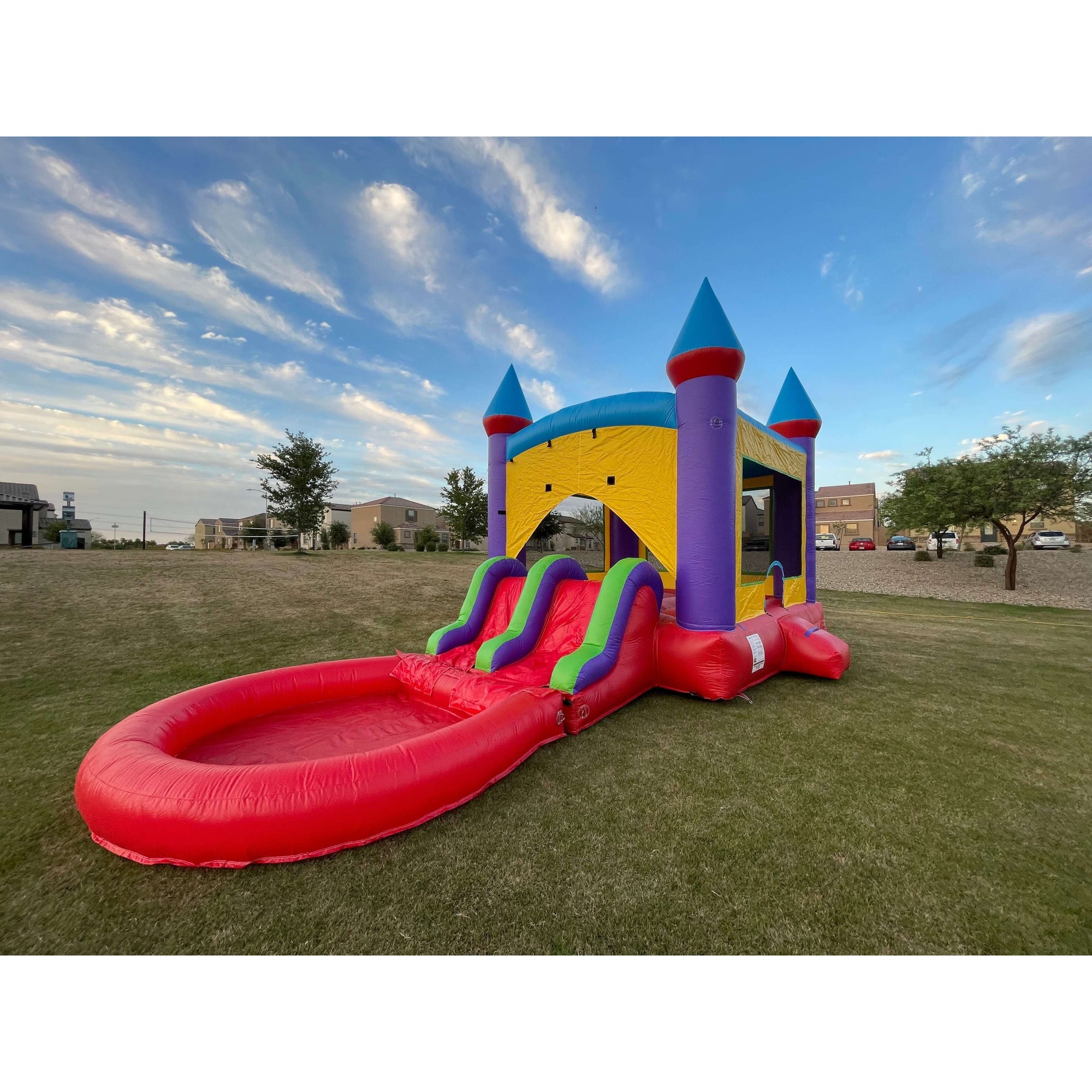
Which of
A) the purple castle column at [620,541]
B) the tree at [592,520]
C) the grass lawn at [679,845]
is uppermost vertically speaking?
the tree at [592,520]

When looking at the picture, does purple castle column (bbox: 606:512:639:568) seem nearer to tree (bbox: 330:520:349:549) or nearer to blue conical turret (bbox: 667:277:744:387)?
blue conical turret (bbox: 667:277:744:387)

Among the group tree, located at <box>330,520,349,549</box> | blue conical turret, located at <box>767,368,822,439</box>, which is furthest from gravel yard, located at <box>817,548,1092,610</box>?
tree, located at <box>330,520,349,549</box>

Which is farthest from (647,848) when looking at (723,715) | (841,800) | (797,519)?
(797,519)

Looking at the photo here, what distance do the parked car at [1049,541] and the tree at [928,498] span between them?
25.7 feet

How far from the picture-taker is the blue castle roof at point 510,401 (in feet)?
20.3

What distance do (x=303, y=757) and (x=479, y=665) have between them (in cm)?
149

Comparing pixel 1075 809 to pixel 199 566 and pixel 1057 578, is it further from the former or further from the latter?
pixel 1057 578

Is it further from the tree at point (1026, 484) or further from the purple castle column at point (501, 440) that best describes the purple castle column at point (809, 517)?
the tree at point (1026, 484)

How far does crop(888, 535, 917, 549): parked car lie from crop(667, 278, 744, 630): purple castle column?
25.0m

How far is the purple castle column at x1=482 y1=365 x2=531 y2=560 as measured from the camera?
6.16 meters

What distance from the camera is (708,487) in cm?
403

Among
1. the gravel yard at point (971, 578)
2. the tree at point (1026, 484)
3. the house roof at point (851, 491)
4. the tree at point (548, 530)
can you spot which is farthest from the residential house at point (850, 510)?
the tree at point (548, 530)

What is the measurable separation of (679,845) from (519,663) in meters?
2.22

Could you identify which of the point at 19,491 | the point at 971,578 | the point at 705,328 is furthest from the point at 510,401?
the point at 19,491
